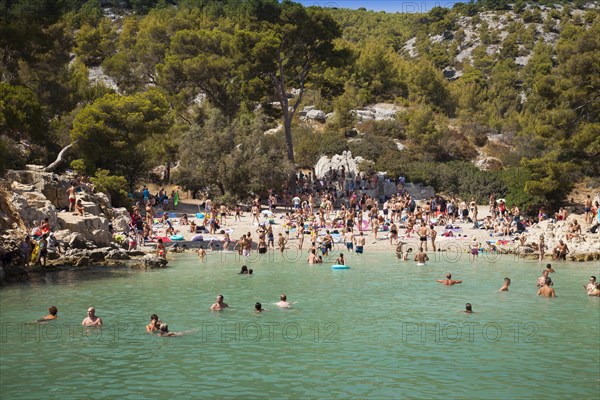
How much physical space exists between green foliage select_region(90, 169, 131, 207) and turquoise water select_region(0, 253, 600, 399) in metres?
9.67

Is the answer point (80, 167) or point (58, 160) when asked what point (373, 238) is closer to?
point (80, 167)

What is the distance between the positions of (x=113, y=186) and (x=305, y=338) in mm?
20789

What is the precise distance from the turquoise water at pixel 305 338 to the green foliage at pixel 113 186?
9.67m

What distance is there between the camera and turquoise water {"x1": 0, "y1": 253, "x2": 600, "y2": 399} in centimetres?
1481

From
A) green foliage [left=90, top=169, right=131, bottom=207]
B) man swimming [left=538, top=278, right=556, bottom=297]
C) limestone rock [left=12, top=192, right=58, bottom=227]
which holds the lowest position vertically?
man swimming [left=538, top=278, right=556, bottom=297]

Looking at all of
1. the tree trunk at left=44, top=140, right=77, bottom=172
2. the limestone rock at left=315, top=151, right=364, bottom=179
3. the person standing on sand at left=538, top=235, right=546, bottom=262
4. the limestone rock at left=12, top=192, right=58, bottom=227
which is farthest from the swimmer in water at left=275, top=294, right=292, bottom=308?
the limestone rock at left=315, top=151, right=364, bottom=179

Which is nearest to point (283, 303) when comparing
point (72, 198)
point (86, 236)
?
point (86, 236)

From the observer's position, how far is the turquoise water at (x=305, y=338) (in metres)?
14.8

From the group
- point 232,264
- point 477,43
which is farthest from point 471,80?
point 232,264

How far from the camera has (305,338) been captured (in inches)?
731

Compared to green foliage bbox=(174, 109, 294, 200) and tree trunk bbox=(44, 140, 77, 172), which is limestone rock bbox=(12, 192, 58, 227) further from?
green foliage bbox=(174, 109, 294, 200)

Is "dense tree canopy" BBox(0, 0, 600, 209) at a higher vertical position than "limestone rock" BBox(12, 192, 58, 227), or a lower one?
higher

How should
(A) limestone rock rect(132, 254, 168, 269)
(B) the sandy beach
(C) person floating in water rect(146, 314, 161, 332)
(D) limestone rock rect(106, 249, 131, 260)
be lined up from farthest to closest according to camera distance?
(B) the sandy beach
(D) limestone rock rect(106, 249, 131, 260)
(A) limestone rock rect(132, 254, 168, 269)
(C) person floating in water rect(146, 314, 161, 332)

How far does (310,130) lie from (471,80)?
114 ft
